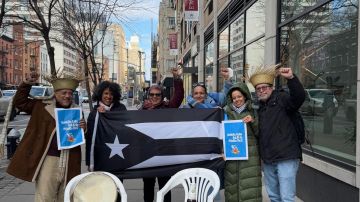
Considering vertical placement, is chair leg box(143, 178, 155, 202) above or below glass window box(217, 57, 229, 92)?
below

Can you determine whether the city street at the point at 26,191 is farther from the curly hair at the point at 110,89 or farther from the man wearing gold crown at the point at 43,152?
the man wearing gold crown at the point at 43,152

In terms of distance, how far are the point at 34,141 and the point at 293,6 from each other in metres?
4.98

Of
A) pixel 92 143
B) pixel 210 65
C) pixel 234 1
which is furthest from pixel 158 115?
pixel 210 65

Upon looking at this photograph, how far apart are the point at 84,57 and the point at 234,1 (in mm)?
6170

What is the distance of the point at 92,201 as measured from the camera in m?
4.04

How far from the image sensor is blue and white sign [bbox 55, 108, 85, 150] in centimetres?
468

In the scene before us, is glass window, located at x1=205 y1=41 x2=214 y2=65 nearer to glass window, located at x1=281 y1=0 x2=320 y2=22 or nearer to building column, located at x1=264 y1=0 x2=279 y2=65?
building column, located at x1=264 y1=0 x2=279 y2=65

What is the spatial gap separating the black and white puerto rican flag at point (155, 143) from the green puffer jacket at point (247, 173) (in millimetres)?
488

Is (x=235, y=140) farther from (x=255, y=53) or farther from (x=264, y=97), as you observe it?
(x=255, y=53)

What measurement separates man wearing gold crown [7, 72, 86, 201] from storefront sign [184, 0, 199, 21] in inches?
645

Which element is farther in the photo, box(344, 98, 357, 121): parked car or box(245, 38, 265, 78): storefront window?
box(245, 38, 265, 78): storefront window

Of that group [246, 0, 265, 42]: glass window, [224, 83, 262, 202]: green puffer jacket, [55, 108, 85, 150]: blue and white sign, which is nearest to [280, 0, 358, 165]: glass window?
[224, 83, 262, 202]: green puffer jacket

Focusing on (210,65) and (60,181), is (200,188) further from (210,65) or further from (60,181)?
Result: (210,65)

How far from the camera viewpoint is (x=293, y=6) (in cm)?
780
